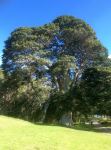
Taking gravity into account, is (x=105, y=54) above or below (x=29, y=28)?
below

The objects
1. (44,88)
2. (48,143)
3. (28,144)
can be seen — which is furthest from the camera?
(44,88)

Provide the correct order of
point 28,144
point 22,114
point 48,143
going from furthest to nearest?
point 22,114 → point 48,143 → point 28,144

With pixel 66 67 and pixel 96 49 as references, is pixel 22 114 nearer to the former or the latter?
pixel 66 67

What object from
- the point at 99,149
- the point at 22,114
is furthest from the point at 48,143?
the point at 22,114

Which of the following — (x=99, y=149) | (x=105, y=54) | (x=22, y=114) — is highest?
(x=105, y=54)

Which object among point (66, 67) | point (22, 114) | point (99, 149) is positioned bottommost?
point (99, 149)

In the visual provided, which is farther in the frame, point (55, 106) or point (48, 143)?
point (55, 106)

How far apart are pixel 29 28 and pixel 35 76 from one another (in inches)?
282

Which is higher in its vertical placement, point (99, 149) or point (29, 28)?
point (29, 28)

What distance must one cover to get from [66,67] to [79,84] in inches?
109

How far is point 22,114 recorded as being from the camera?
4162cm

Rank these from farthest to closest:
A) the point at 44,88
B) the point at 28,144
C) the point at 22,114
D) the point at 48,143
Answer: the point at 22,114
the point at 44,88
the point at 48,143
the point at 28,144

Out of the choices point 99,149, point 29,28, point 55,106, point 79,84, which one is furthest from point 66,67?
point 99,149

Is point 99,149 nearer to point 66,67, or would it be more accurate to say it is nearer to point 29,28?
point 66,67
